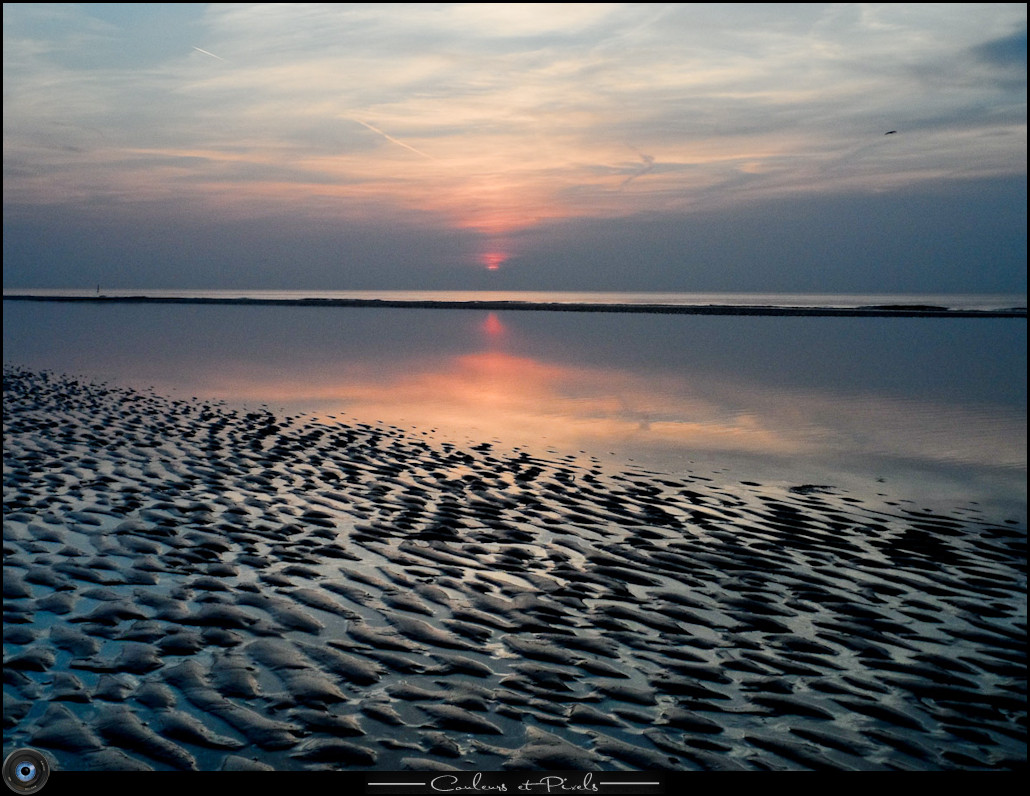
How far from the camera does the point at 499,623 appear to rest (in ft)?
27.2

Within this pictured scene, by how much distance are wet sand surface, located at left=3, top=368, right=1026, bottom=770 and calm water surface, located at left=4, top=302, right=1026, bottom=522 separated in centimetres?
288

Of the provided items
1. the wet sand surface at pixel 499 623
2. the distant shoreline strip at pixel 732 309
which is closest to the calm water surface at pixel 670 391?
the wet sand surface at pixel 499 623

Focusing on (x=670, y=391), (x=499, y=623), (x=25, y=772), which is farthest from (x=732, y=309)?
(x=25, y=772)

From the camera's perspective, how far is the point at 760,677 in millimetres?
7156

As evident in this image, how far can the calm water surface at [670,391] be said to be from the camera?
16703mm

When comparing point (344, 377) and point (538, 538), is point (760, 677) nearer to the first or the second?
point (538, 538)

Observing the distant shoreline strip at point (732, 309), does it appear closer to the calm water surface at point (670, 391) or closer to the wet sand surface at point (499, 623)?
the calm water surface at point (670, 391)

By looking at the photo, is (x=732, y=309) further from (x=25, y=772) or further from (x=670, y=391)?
(x=25, y=772)

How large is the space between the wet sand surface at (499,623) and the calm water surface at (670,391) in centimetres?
288

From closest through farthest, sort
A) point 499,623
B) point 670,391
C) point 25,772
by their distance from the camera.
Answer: point 25,772 < point 499,623 < point 670,391

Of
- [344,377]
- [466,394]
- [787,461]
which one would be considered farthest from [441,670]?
[344,377]

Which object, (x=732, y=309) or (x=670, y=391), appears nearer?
(x=670, y=391)

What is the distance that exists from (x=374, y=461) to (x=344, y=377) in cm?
1532

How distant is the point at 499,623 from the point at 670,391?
20.0 metres
